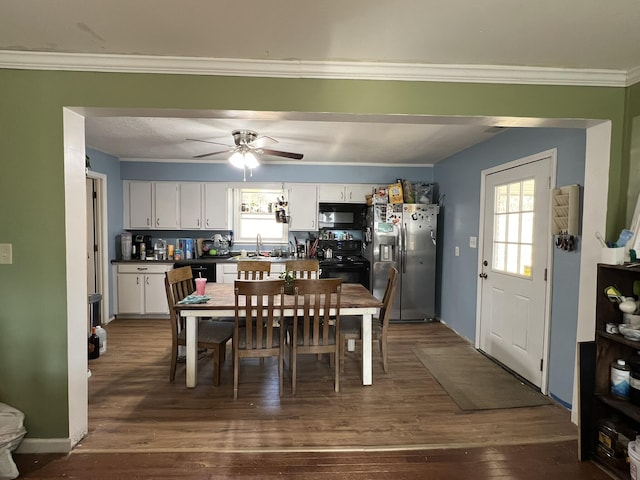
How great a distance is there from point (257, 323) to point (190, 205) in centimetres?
300

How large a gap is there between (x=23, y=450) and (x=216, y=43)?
2.66 meters

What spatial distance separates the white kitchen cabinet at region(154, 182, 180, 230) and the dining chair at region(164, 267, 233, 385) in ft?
6.73

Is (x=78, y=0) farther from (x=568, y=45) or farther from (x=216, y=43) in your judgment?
(x=568, y=45)

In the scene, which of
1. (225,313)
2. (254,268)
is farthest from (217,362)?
(254,268)

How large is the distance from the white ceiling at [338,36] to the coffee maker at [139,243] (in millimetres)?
3285

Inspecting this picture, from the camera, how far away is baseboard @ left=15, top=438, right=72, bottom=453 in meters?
2.01

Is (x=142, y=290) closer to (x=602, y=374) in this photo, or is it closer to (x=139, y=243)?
(x=139, y=243)

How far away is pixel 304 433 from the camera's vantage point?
2221mm

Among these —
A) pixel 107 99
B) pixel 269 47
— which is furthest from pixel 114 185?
pixel 269 47

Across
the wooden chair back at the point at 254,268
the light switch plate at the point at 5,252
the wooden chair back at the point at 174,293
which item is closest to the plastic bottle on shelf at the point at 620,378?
the wooden chair back at the point at 254,268

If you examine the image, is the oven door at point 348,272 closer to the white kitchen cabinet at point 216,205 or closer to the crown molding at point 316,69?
the white kitchen cabinet at point 216,205

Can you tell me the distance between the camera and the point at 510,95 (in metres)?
2.03

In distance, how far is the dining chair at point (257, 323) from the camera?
8.18 ft

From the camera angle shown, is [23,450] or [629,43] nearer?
[629,43]
